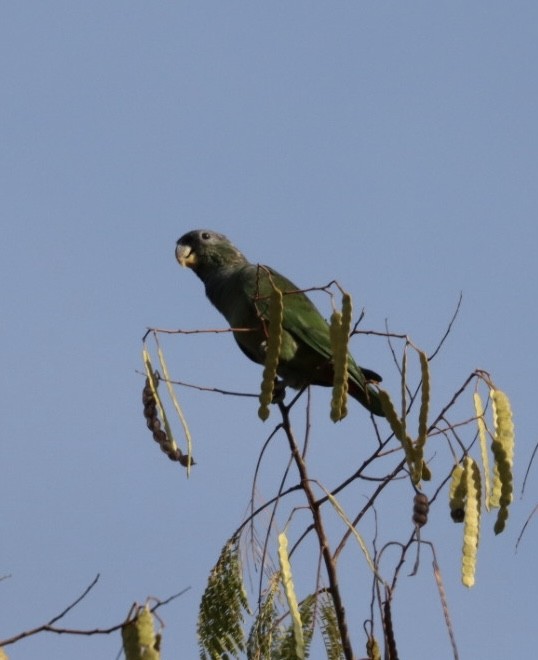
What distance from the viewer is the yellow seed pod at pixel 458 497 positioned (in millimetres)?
3469

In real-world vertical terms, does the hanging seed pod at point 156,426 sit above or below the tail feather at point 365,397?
below

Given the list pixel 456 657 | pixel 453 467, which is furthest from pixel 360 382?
pixel 456 657

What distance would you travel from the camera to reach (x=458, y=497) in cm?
348

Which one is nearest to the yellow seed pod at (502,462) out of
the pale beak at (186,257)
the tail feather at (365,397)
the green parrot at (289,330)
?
the green parrot at (289,330)

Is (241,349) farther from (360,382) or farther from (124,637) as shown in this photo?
(124,637)

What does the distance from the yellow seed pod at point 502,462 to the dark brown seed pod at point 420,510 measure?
20cm

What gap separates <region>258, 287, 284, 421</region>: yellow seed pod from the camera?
341 centimetres

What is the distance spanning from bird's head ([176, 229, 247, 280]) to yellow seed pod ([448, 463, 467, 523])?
398 cm

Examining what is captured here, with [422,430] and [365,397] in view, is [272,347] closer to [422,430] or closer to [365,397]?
[422,430]

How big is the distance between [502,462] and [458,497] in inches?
6.9

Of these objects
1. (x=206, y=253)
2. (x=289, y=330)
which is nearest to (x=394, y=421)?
(x=289, y=330)

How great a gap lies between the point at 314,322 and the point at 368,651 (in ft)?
10.2

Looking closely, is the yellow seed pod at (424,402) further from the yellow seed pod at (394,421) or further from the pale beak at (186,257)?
the pale beak at (186,257)

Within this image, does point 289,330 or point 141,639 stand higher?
point 289,330
